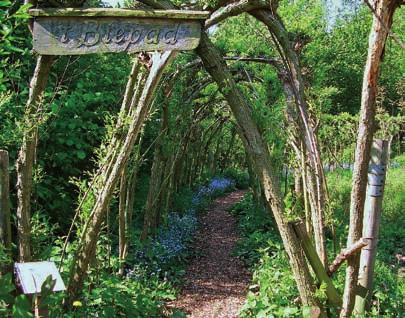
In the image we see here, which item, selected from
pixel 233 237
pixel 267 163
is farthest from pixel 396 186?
pixel 267 163

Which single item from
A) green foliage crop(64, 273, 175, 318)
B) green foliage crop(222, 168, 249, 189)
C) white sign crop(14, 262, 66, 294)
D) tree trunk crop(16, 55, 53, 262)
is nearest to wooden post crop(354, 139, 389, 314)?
green foliage crop(64, 273, 175, 318)

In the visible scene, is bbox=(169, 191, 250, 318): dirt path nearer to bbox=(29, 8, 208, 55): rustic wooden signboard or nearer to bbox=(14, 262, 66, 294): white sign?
bbox=(14, 262, 66, 294): white sign

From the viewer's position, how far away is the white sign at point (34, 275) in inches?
93.9

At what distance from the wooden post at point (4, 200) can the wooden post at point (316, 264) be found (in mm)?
1881

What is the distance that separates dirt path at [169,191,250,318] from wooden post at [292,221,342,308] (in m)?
1.76

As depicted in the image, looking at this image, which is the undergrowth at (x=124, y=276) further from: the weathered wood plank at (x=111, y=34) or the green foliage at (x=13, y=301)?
the weathered wood plank at (x=111, y=34)

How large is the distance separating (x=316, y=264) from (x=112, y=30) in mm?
2149

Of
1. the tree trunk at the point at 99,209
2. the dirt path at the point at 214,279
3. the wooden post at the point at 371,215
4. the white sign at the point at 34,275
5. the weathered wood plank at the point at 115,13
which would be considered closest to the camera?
the white sign at the point at 34,275

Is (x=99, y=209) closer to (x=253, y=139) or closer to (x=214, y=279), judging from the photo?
(x=253, y=139)

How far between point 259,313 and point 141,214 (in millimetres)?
4641

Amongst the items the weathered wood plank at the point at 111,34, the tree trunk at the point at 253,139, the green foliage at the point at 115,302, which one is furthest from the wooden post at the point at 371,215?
the green foliage at the point at 115,302

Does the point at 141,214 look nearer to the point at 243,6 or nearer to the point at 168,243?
the point at 168,243

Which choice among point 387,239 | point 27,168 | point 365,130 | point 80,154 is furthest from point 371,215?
point 387,239

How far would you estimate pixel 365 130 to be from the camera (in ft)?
10.4
